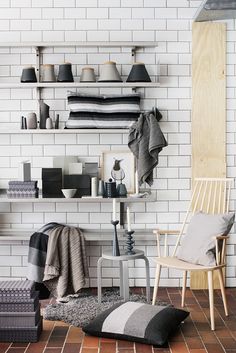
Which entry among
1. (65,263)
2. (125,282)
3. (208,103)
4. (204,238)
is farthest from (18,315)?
(208,103)

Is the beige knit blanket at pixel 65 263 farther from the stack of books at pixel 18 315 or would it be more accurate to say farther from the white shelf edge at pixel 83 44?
the white shelf edge at pixel 83 44

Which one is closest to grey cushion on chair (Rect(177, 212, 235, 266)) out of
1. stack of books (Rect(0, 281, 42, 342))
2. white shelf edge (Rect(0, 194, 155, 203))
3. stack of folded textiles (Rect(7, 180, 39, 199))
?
white shelf edge (Rect(0, 194, 155, 203))

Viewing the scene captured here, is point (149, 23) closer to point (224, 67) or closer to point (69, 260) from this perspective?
point (224, 67)

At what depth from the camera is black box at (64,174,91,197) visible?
20.4 ft

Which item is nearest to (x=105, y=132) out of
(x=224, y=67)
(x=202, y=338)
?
(x=224, y=67)

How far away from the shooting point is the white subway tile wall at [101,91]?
6.30 metres

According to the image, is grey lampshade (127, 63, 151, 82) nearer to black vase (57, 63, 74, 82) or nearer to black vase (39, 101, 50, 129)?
black vase (57, 63, 74, 82)

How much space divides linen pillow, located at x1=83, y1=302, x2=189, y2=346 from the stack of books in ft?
1.38

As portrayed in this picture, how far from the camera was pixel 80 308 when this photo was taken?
215 inches

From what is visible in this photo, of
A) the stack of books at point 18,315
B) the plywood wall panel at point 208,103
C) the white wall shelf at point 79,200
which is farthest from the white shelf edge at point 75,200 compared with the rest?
the stack of books at point 18,315

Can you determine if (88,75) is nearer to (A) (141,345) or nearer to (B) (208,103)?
(B) (208,103)

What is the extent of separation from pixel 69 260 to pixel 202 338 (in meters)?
1.72

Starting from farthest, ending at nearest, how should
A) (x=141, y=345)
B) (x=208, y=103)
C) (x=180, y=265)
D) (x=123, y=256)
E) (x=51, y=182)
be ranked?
(x=208, y=103), (x=51, y=182), (x=123, y=256), (x=180, y=265), (x=141, y=345)

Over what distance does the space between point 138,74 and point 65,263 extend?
6.40ft
